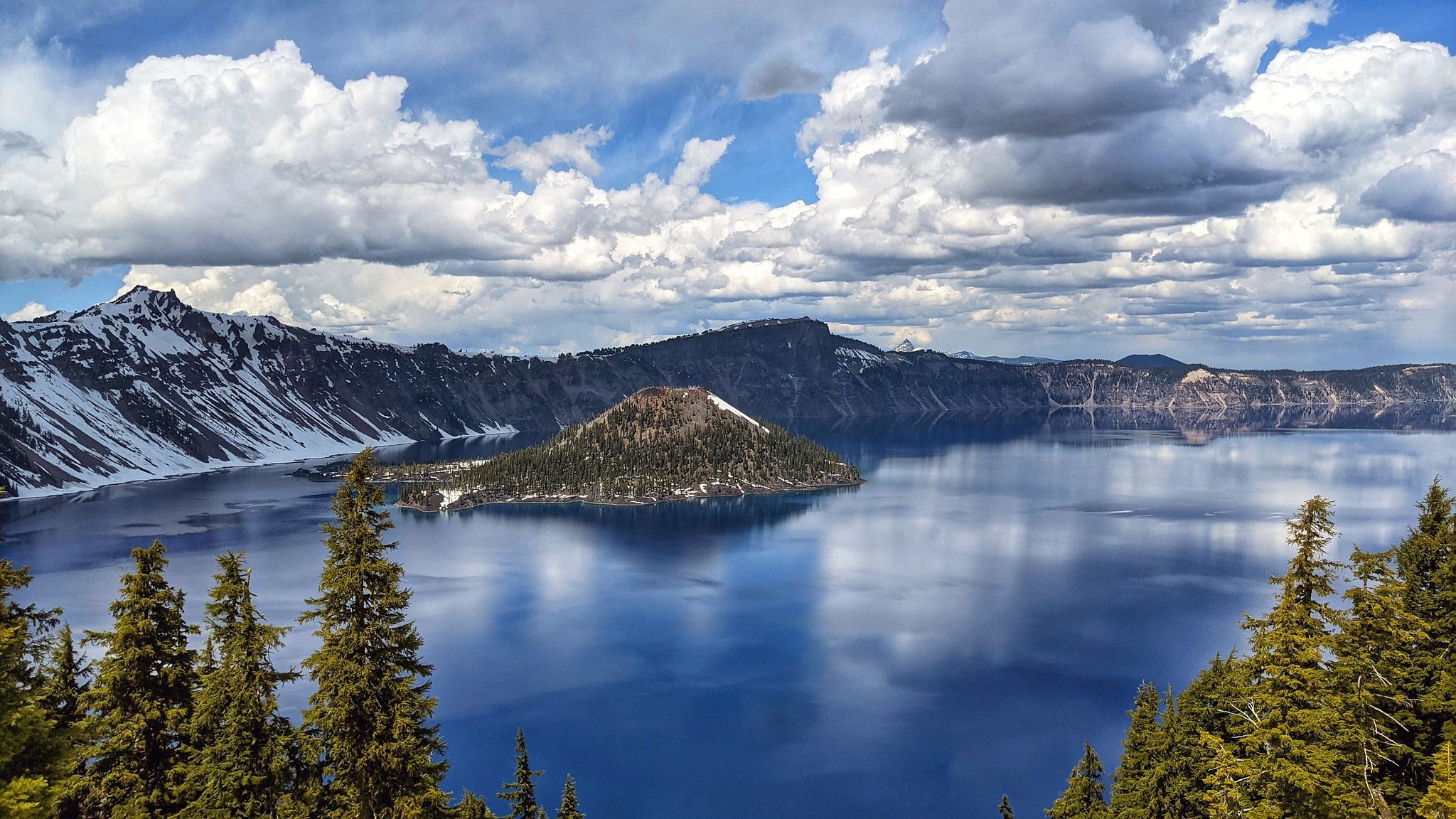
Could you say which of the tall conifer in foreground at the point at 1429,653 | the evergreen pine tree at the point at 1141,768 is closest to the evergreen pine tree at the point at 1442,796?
the tall conifer in foreground at the point at 1429,653

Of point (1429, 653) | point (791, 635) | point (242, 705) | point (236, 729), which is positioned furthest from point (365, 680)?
point (791, 635)

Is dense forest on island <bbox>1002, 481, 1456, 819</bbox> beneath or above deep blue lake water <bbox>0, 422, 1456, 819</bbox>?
above

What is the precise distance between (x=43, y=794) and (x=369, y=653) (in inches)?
259

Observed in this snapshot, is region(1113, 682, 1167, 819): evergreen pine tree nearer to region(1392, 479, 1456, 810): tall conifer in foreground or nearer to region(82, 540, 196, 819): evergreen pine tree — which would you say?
region(1392, 479, 1456, 810): tall conifer in foreground

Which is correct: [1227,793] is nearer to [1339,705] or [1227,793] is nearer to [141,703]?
[1339,705]

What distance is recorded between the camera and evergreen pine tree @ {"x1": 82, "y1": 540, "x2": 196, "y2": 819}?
2380cm

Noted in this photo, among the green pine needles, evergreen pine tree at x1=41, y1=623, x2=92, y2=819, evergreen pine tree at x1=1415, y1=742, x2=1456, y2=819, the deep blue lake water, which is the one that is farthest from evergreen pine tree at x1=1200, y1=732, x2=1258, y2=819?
the deep blue lake water

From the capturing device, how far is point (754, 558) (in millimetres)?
164125

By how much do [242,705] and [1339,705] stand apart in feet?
98.3

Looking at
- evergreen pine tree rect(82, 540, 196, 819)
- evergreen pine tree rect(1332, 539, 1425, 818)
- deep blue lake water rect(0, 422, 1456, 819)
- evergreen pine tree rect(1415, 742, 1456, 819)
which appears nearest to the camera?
evergreen pine tree rect(1415, 742, 1456, 819)

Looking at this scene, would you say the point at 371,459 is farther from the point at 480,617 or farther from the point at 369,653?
the point at 480,617

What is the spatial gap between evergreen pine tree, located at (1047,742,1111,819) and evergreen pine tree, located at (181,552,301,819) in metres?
33.7

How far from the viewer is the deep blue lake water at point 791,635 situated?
71438mm

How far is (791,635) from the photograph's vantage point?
11112cm
